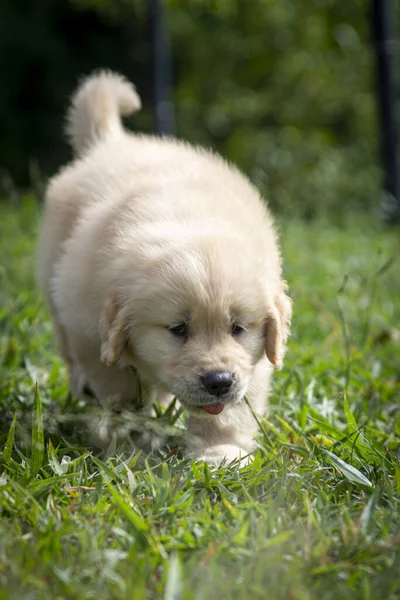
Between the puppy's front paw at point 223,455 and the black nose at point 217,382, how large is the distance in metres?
0.19

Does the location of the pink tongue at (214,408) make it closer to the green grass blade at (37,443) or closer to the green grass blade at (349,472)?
the green grass blade at (349,472)

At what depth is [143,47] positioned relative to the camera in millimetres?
11422

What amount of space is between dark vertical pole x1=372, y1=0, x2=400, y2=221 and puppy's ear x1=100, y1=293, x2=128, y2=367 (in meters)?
4.35

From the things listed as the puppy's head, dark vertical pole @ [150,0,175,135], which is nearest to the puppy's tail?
the puppy's head

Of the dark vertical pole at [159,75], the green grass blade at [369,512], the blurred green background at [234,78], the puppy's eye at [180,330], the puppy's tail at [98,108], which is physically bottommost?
the blurred green background at [234,78]

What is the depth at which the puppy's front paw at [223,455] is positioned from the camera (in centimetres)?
257

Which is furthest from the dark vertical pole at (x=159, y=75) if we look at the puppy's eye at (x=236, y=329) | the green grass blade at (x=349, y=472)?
the green grass blade at (x=349, y=472)

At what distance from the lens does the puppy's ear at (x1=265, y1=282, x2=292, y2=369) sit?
8.88ft

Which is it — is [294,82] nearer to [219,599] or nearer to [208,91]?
[208,91]

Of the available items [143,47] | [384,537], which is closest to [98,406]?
[384,537]

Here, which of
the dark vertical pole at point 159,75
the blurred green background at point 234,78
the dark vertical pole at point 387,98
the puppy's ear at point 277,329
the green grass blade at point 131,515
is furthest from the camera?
the blurred green background at point 234,78

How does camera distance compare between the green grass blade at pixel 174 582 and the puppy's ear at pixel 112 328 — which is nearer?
the green grass blade at pixel 174 582

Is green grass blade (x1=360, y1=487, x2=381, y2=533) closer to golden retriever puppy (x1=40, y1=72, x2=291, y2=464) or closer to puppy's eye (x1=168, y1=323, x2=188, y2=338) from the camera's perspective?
golden retriever puppy (x1=40, y1=72, x2=291, y2=464)

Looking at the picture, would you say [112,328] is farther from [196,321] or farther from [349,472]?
[349,472]
